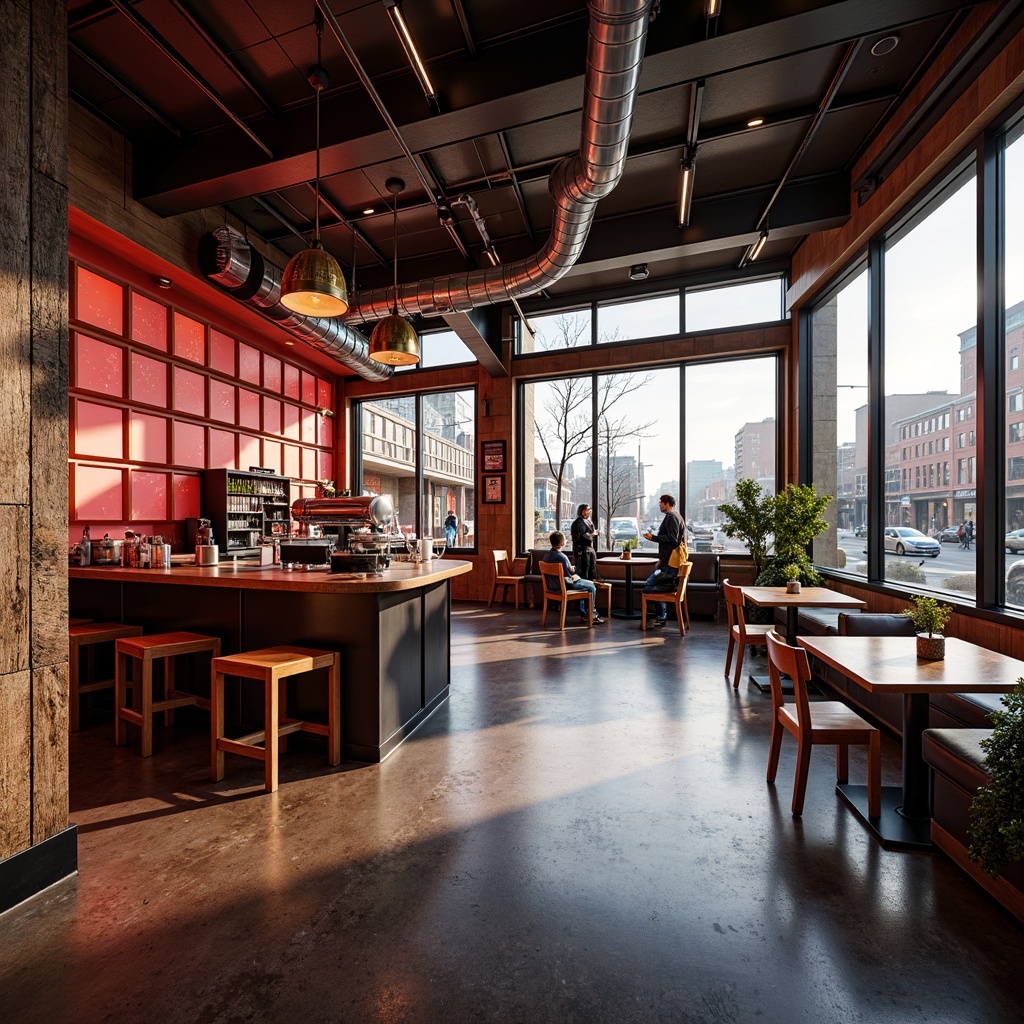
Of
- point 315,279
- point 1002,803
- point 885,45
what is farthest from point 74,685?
point 885,45

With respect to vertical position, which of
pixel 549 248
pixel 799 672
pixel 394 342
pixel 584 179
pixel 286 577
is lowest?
pixel 799 672

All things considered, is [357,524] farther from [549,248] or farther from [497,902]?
[549,248]

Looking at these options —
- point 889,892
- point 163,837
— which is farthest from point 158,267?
point 889,892

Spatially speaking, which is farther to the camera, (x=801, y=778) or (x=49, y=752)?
(x=801, y=778)

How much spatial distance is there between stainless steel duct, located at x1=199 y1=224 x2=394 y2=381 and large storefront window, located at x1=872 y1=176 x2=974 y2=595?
4.95m

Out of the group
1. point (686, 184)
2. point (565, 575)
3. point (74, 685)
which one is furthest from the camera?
point (565, 575)

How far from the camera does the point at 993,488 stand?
12.1 ft

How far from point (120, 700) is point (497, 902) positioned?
9.56 ft

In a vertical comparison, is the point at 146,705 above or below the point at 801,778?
above

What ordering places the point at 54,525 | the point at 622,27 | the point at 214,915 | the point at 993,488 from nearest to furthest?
the point at 214,915
the point at 54,525
the point at 622,27
the point at 993,488

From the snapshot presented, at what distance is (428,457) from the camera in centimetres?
1009

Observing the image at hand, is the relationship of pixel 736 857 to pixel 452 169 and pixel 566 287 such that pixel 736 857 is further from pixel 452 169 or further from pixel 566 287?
pixel 566 287

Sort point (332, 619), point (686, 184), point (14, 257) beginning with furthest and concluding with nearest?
point (686, 184), point (332, 619), point (14, 257)

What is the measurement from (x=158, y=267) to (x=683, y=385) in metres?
7.05
